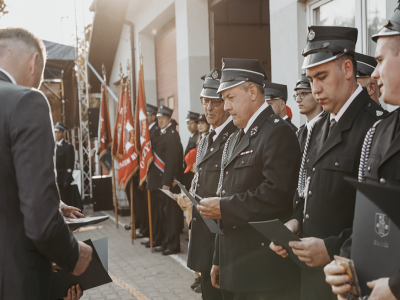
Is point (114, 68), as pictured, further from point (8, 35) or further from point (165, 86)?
point (8, 35)

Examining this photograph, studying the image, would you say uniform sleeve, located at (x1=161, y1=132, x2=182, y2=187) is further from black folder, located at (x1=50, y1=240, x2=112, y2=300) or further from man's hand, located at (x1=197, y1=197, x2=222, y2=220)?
black folder, located at (x1=50, y1=240, x2=112, y2=300)

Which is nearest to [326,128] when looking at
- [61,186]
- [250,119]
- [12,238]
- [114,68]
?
[250,119]

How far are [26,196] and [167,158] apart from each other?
17.9 ft

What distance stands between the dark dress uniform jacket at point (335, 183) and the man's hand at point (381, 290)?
552 millimetres

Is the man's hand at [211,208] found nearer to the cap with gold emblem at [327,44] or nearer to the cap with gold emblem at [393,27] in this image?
the cap with gold emblem at [327,44]

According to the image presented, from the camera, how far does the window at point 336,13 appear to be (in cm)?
520

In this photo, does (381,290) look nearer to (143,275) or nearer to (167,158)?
(143,275)

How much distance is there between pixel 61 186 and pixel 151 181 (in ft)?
13.7

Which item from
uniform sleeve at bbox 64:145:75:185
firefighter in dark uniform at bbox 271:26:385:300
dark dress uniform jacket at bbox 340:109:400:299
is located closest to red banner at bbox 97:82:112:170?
uniform sleeve at bbox 64:145:75:185

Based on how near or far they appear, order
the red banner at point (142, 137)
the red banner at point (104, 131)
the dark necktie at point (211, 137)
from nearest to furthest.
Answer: the dark necktie at point (211, 137) → the red banner at point (142, 137) → the red banner at point (104, 131)

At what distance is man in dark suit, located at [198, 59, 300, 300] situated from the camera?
2.82 metres

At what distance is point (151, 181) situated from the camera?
7.59 metres

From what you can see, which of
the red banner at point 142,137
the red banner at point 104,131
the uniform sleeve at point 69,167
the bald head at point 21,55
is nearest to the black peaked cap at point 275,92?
the bald head at point 21,55

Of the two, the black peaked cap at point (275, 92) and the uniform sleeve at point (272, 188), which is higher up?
the black peaked cap at point (275, 92)
